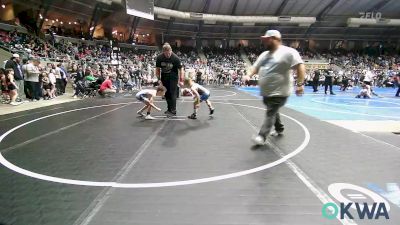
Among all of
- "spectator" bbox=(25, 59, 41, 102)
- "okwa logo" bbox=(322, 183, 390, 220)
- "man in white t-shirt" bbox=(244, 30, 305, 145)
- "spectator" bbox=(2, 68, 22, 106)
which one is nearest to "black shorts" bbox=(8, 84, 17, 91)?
"spectator" bbox=(2, 68, 22, 106)

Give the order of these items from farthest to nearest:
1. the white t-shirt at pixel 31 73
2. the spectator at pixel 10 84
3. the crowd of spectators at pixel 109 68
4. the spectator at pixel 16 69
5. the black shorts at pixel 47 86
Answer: the black shorts at pixel 47 86, the crowd of spectators at pixel 109 68, the white t-shirt at pixel 31 73, the spectator at pixel 16 69, the spectator at pixel 10 84

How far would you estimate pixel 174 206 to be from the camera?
2529 millimetres

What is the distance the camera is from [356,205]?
2.50 m

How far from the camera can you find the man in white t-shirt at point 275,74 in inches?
175

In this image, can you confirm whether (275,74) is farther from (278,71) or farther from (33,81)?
(33,81)

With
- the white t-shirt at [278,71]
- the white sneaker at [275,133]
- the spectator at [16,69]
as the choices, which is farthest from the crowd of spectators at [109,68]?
the white t-shirt at [278,71]

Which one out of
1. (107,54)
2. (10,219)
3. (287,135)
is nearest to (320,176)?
(287,135)

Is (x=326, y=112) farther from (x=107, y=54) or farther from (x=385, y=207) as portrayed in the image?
(x=107, y=54)

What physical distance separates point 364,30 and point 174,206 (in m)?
46.7

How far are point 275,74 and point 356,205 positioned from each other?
2390 millimetres

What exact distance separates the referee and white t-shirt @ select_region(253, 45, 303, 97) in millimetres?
3136

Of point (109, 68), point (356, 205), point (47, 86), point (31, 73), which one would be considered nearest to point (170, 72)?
point (356, 205)

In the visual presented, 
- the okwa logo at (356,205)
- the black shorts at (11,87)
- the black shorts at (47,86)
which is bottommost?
the okwa logo at (356,205)

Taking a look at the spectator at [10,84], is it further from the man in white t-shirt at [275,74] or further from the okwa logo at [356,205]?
the okwa logo at [356,205]
